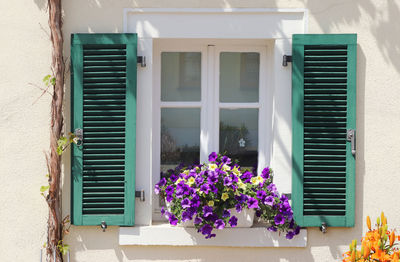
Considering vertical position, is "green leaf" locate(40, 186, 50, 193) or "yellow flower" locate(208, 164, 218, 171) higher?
"yellow flower" locate(208, 164, 218, 171)

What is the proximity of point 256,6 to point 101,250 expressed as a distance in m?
2.26

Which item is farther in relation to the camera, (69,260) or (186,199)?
(69,260)

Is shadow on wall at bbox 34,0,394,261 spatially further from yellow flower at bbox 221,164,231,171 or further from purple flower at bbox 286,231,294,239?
yellow flower at bbox 221,164,231,171

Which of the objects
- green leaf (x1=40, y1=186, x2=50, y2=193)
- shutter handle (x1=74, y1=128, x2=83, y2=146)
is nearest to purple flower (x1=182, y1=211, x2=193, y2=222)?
shutter handle (x1=74, y1=128, x2=83, y2=146)

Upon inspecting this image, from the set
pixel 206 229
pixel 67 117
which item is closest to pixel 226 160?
pixel 206 229

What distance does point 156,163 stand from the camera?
463 cm

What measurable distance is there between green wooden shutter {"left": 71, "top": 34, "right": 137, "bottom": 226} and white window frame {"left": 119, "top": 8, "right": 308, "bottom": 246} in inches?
3.9

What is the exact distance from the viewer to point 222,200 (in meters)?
4.25

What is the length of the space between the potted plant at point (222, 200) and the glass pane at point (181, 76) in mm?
594

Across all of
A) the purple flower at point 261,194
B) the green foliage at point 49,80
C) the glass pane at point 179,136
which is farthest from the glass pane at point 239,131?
the green foliage at point 49,80

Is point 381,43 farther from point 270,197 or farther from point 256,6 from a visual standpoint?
point 270,197

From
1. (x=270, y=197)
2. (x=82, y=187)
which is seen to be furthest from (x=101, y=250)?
(x=270, y=197)

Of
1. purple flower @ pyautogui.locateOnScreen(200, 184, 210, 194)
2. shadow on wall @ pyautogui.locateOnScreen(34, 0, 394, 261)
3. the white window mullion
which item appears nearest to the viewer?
purple flower @ pyautogui.locateOnScreen(200, 184, 210, 194)

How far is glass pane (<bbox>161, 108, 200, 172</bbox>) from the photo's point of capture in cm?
465
